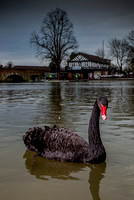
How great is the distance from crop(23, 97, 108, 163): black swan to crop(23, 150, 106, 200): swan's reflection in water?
7 cm

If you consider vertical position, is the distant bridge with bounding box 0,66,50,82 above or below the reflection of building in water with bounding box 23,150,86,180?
above

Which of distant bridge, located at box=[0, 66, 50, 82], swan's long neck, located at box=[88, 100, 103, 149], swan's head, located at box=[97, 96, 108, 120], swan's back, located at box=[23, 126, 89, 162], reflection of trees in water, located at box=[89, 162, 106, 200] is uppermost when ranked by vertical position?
distant bridge, located at box=[0, 66, 50, 82]

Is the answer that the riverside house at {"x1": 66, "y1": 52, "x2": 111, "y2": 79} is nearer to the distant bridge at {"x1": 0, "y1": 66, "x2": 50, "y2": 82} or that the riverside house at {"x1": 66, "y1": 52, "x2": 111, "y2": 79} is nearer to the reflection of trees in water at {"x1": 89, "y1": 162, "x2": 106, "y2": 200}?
the distant bridge at {"x1": 0, "y1": 66, "x2": 50, "y2": 82}

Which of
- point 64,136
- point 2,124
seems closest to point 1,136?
point 2,124

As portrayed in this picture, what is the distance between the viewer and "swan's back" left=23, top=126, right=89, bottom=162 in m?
3.10

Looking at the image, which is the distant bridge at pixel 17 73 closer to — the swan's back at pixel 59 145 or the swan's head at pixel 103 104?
the swan's back at pixel 59 145

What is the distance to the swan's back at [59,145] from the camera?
10.2 feet

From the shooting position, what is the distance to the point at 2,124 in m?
5.45

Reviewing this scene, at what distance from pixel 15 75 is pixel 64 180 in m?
65.3

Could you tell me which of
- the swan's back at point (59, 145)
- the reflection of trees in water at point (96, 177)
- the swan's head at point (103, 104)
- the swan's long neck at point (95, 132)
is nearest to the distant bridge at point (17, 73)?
the swan's back at point (59, 145)

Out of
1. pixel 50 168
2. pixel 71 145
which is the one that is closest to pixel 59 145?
pixel 71 145

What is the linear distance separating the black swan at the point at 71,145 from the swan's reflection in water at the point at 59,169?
0.22ft

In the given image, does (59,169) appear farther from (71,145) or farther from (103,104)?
(103,104)

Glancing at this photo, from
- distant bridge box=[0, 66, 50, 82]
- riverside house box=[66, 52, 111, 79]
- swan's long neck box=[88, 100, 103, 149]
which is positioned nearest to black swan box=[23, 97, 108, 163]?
swan's long neck box=[88, 100, 103, 149]
